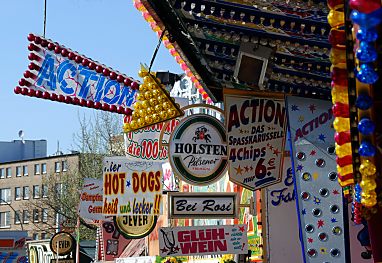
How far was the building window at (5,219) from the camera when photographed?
100250 millimetres

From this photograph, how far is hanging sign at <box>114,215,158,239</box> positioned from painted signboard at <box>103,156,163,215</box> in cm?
95

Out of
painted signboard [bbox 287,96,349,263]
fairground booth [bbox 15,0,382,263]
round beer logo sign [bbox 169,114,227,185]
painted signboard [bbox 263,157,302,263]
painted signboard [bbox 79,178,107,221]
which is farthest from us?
painted signboard [bbox 79,178,107,221]

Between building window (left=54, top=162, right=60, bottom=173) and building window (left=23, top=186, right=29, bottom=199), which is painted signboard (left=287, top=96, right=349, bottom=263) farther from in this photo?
building window (left=23, top=186, right=29, bottom=199)

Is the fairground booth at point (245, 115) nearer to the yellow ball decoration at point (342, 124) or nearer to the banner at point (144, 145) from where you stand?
the banner at point (144, 145)

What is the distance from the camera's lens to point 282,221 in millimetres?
11773

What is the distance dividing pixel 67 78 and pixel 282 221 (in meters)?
3.53

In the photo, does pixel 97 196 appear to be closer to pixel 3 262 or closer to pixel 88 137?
pixel 3 262

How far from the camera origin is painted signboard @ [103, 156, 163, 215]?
578 inches

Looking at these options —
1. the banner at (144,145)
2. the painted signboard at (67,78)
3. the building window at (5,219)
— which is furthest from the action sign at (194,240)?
the building window at (5,219)

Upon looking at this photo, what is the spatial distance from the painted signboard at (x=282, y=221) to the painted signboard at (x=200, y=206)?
20.4 inches

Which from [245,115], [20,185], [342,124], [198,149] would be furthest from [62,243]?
[20,185]

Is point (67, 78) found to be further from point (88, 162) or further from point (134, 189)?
point (88, 162)

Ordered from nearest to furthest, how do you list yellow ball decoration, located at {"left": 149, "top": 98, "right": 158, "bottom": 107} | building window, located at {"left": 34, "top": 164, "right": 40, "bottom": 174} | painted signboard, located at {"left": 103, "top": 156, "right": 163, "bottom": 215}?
yellow ball decoration, located at {"left": 149, "top": 98, "right": 158, "bottom": 107} → painted signboard, located at {"left": 103, "top": 156, "right": 163, "bottom": 215} → building window, located at {"left": 34, "top": 164, "right": 40, "bottom": 174}

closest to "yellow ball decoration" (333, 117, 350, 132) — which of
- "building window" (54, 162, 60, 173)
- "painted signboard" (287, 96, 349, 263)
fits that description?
"painted signboard" (287, 96, 349, 263)
